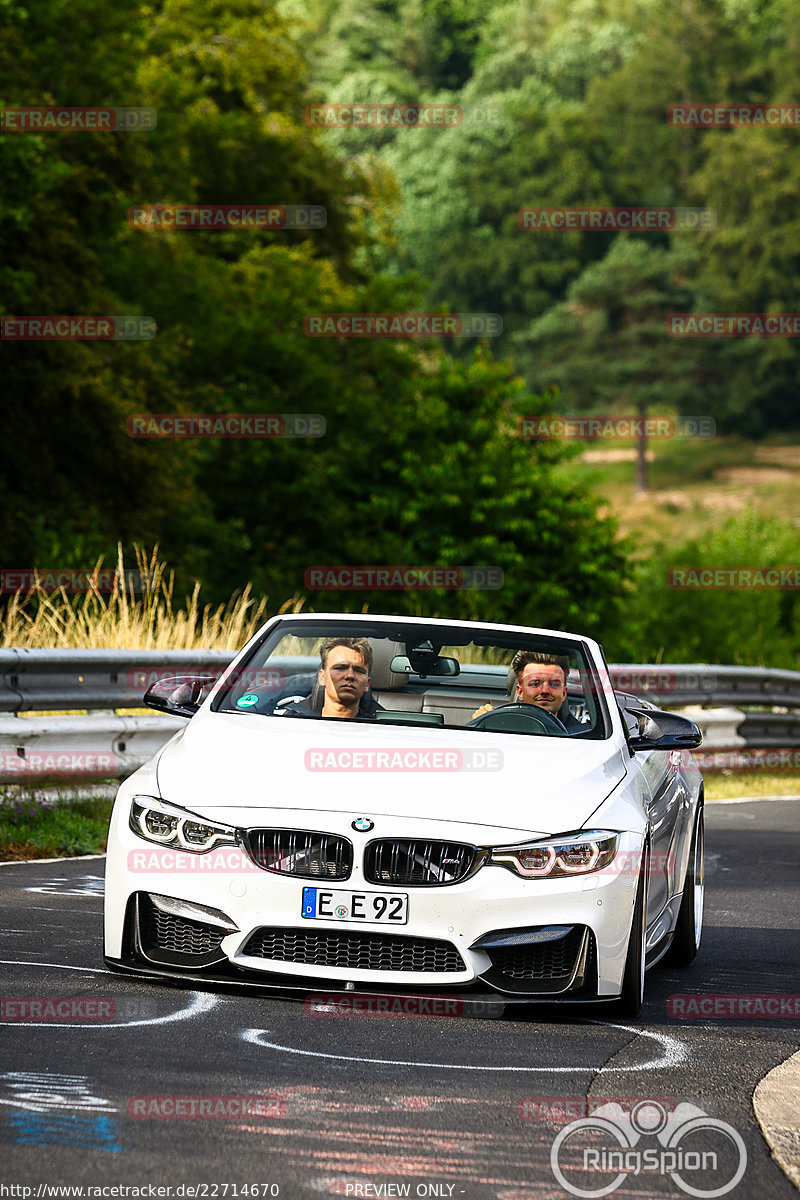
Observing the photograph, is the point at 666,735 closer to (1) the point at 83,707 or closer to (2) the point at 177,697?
(2) the point at 177,697

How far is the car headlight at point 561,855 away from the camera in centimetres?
598

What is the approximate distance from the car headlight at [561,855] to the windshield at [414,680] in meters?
0.95

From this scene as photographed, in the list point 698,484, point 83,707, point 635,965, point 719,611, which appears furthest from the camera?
point 698,484

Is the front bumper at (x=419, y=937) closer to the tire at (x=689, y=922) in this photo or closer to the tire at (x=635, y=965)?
the tire at (x=635, y=965)

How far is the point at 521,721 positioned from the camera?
724 cm

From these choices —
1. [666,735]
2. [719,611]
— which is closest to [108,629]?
[666,735]

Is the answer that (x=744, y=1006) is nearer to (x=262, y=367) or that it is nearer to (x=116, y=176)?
(x=116, y=176)

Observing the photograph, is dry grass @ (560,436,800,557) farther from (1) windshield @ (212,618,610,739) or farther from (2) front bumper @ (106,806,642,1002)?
(2) front bumper @ (106,806,642,1002)

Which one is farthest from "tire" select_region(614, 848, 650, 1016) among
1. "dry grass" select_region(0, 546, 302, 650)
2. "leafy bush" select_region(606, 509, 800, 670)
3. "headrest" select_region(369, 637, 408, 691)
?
"leafy bush" select_region(606, 509, 800, 670)

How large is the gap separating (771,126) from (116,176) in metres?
89.4

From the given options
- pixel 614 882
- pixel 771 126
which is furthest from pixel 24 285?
pixel 771 126

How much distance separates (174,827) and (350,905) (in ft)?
2.15

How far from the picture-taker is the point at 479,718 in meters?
7.34

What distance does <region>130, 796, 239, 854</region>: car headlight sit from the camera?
19.9ft
